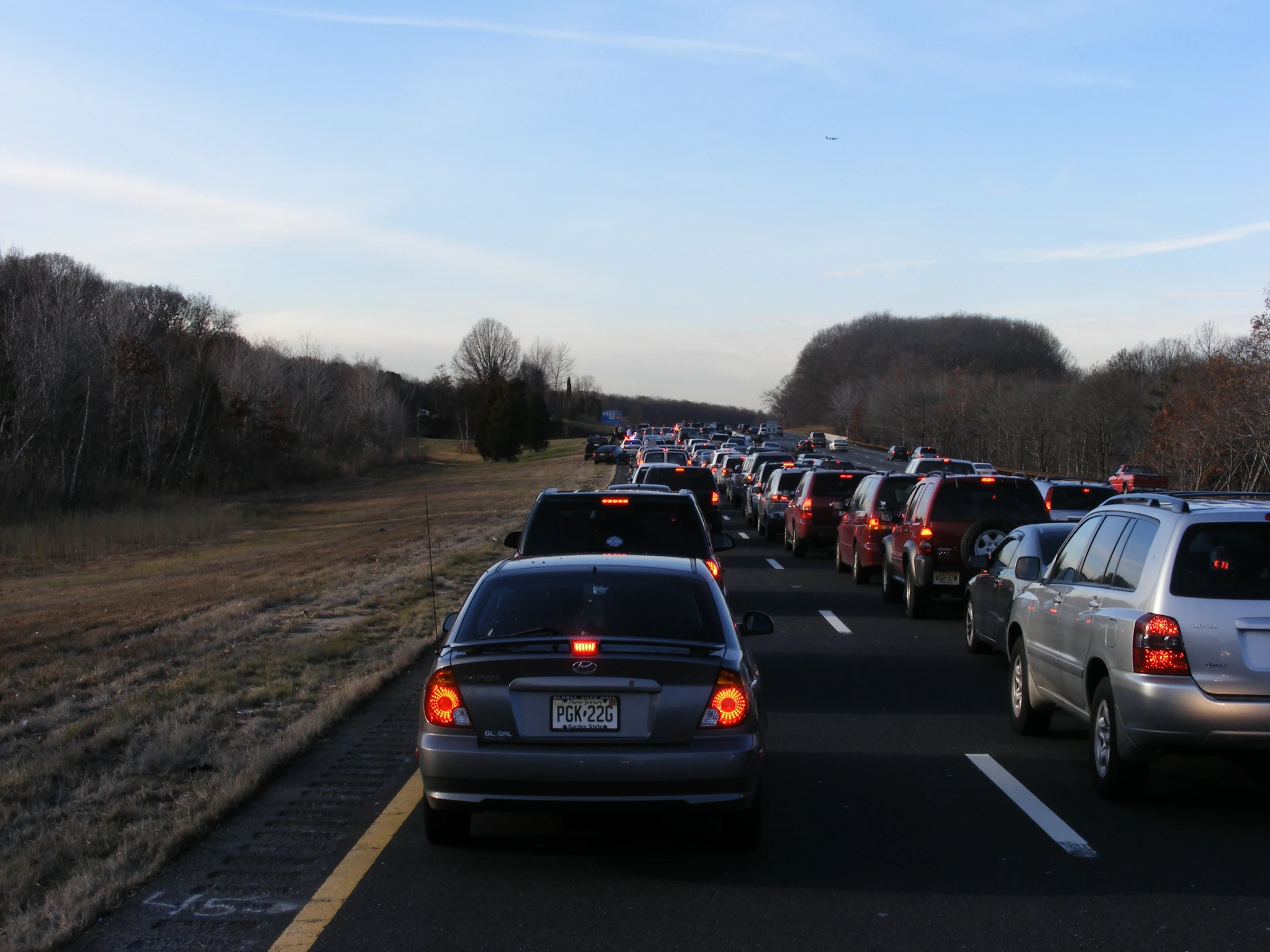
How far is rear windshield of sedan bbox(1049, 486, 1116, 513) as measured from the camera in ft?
73.9

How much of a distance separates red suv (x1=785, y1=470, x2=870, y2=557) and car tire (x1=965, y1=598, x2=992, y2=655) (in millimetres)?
11260

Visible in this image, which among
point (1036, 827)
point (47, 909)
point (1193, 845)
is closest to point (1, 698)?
point (47, 909)

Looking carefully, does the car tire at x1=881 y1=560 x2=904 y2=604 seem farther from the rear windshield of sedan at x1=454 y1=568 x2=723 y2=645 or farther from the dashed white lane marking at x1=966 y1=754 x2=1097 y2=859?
the rear windshield of sedan at x1=454 y1=568 x2=723 y2=645

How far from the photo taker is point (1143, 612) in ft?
22.4

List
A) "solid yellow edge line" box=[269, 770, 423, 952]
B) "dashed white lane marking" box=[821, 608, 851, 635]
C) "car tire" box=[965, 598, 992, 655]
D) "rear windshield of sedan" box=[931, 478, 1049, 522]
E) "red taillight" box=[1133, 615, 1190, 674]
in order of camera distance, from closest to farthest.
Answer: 1. "solid yellow edge line" box=[269, 770, 423, 952]
2. "red taillight" box=[1133, 615, 1190, 674]
3. "car tire" box=[965, 598, 992, 655]
4. "dashed white lane marking" box=[821, 608, 851, 635]
5. "rear windshield of sedan" box=[931, 478, 1049, 522]

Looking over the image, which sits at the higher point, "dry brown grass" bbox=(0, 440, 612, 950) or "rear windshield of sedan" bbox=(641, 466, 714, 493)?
"rear windshield of sedan" bbox=(641, 466, 714, 493)

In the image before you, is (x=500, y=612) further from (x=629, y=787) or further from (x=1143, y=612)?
(x=1143, y=612)

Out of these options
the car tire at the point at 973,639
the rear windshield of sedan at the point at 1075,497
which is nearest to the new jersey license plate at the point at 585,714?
the car tire at the point at 973,639

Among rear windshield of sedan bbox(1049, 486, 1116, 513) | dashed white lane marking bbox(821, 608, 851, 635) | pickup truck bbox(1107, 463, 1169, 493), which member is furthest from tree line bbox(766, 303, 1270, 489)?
dashed white lane marking bbox(821, 608, 851, 635)

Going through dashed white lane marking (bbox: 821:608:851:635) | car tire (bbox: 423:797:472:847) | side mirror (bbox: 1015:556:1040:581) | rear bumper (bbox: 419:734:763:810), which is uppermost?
side mirror (bbox: 1015:556:1040:581)

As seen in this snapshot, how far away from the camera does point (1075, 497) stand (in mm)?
22969

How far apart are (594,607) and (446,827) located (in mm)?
1304

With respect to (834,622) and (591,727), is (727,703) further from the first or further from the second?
(834,622)

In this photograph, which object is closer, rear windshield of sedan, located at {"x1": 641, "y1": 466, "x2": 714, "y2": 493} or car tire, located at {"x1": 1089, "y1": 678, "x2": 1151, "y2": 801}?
car tire, located at {"x1": 1089, "y1": 678, "x2": 1151, "y2": 801}
